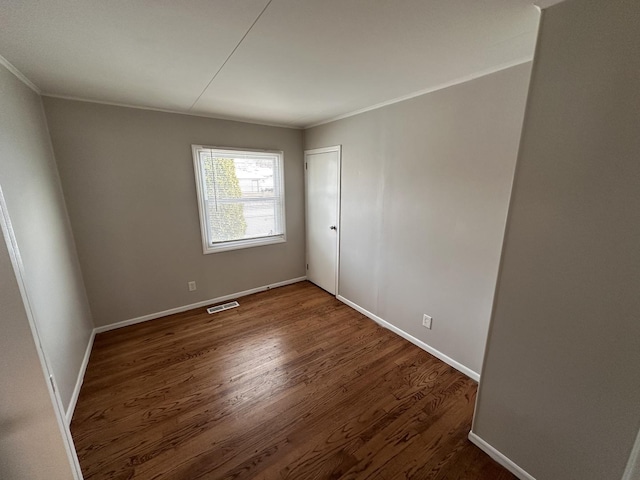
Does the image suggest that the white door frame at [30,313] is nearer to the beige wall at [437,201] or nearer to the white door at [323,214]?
the beige wall at [437,201]

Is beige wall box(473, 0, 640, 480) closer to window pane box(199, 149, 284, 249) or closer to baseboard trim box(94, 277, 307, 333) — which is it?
window pane box(199, 149, 284, 249)

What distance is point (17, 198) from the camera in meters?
1.52

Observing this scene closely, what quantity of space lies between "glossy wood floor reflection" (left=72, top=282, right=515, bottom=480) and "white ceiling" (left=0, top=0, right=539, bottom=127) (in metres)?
2.29

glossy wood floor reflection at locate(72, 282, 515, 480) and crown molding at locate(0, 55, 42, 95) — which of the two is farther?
crown molding at locate(0, 55, 42, 95)

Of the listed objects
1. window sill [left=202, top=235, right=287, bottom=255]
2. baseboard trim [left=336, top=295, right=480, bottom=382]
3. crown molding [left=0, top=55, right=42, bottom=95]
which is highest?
crown molding [left=0, top=55, right=42, bottom=95]

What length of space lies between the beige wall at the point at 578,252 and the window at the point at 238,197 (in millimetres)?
2853

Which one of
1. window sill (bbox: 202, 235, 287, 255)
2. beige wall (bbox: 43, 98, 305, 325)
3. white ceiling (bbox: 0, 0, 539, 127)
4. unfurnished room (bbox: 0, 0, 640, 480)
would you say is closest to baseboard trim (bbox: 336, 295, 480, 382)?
unfurnished room (bbox: 0, 0, 640, 480)

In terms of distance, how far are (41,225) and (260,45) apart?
6.40 ft

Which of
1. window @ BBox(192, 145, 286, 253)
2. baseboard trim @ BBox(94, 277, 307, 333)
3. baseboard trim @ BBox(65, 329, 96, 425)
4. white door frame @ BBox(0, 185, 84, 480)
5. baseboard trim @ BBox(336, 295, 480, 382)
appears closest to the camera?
white door frame @ BBox(0, 185, 84, 480)

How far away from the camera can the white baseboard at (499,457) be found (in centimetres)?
136

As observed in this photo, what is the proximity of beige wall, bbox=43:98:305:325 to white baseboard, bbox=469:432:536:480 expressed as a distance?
2.92m

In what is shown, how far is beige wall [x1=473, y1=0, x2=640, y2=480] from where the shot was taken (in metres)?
0.95

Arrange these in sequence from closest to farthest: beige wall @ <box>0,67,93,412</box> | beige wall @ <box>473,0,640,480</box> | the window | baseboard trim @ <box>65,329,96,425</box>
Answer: beige wall @ <box>473,0,640,480</box>
beige wall @ <box>0,67,93,412</box>
baseboard trim @ <box>65,329,96,425</box>
the window

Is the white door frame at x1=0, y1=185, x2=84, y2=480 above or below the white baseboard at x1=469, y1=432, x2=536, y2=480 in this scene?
above
